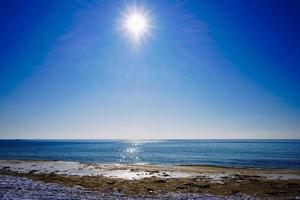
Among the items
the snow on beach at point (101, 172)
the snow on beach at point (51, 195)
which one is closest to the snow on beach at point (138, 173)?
the snow on beach at point (101, 172)

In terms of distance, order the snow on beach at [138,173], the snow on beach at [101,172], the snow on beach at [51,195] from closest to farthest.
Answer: the snow on beach at [51,195], the snow on beach at [138,173], the snow on beach at [101,172]

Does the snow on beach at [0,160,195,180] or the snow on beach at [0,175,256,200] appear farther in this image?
the snow on beach at [0,160,195,180]

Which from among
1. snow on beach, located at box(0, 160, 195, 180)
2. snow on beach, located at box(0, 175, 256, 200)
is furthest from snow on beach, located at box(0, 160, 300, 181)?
snow on beach, located at box(0, 175, 256, 200)

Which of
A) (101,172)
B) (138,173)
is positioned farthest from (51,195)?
(101,172)

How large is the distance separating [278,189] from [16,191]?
21.9 meters

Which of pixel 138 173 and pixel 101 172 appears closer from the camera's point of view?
pixel 138 173

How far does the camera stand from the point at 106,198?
20047 mm

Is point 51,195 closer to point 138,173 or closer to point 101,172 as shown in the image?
point 138,173

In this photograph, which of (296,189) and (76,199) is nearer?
(76,199)

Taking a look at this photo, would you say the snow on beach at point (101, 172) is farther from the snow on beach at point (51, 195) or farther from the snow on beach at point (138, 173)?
the snow on beach at point (51, 195)

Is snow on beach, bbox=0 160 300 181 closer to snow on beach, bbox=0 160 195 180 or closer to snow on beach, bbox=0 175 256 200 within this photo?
snow on beach, bbox=0 160 195 180

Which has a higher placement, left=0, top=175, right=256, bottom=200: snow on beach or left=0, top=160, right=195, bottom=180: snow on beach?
left=0, top=175, right=256, bottom=200: snow on beach

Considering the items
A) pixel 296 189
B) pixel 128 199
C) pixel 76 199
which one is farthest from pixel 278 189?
pixel 76 199

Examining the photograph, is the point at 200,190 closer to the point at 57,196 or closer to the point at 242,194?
the point at 242,194
